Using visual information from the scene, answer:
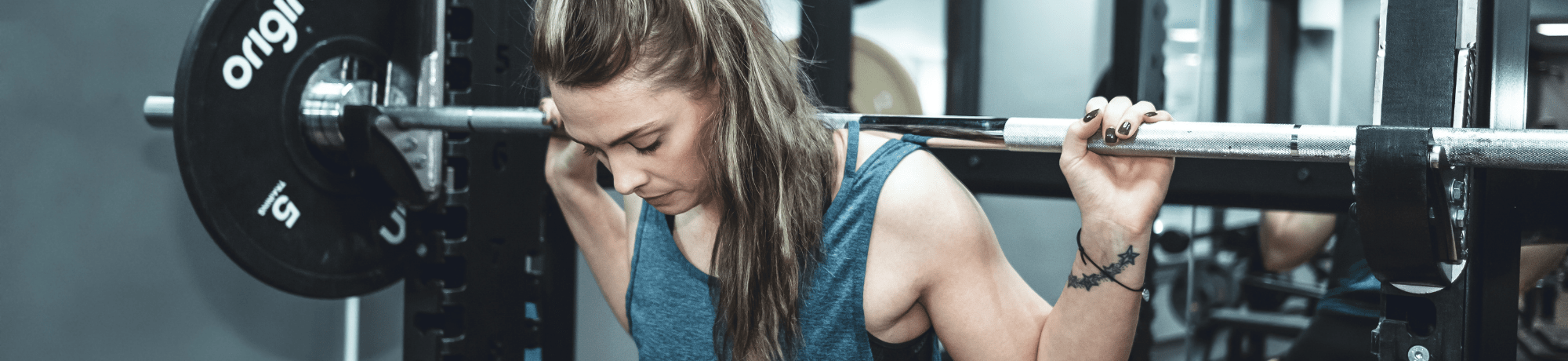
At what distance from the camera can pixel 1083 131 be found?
788mm

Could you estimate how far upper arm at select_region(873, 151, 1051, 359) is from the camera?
96cm

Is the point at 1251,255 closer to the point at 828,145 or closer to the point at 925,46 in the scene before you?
the point at 925,46

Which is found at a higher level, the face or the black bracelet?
the face

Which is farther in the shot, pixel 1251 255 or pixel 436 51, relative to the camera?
pixel 1251 255

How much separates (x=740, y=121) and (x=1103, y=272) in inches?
14.8

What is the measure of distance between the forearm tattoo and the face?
384 millimetres

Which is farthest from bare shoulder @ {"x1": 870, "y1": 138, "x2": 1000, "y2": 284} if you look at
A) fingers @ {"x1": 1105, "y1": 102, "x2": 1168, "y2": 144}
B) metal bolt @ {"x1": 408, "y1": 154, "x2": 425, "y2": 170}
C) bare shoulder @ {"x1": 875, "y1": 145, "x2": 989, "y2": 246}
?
metal bolt @ {"x1": 408, "y1": 154, "x2": 425, "y2": 170}

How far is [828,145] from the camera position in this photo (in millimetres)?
1022

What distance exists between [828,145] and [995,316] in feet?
0.82

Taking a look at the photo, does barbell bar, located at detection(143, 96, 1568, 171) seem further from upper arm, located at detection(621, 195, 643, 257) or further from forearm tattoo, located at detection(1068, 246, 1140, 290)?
upper arm, located at detection(621, 195, 643, 257)

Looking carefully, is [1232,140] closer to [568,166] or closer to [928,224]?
[928,224]

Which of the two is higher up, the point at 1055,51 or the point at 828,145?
the point at 1055,51

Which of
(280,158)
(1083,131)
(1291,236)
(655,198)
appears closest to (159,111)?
(280,158)

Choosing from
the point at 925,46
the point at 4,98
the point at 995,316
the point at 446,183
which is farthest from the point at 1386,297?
the point at 925,46
